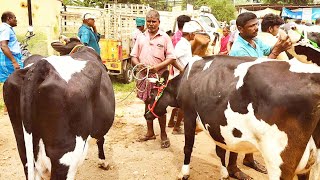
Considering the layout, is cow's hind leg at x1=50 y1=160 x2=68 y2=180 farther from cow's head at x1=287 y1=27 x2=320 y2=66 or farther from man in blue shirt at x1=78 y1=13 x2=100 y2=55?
man in blue shirt at x1=78 y1=13 x2=100 y2=55

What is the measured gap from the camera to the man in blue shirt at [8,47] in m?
5.73

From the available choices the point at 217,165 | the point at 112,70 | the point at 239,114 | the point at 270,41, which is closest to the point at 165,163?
the point at 217,165

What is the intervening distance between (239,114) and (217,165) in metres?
1.85

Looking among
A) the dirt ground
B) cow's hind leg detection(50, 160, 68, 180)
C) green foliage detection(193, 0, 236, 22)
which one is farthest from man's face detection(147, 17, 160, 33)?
green foliage detection(193, 0, 236, 22)

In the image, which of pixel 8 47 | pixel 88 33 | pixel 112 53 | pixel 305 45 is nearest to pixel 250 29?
pixel 305 45

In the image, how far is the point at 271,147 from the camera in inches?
106

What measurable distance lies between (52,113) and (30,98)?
0.19 meters

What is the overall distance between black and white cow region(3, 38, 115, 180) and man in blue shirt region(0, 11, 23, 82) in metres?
3.48

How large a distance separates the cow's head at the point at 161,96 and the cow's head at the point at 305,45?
1902 millimetres

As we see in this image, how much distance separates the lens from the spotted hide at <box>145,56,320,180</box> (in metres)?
2.54

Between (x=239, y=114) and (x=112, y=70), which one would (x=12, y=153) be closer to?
(x=239, y=114)

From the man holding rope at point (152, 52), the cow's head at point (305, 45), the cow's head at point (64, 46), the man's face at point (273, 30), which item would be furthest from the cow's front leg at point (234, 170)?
the cow's head at point (64, 46)

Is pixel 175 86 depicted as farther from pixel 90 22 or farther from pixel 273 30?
pixel 90 22

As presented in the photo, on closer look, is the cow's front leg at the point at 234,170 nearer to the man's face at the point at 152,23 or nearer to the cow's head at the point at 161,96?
the cow's head at the point at 161,96
